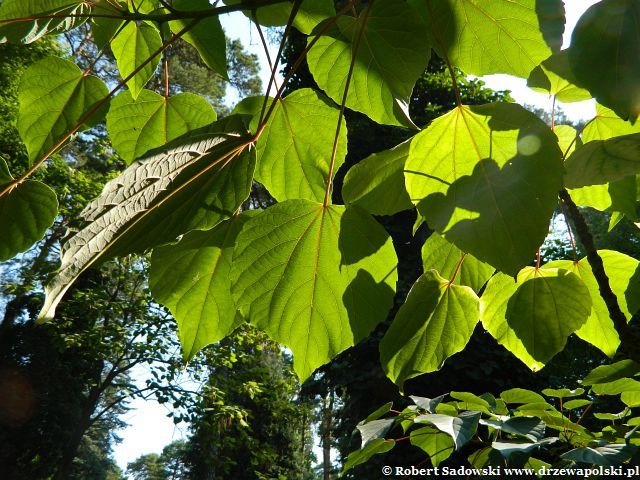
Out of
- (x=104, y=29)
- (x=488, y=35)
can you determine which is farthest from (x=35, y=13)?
(x=488, y=35)

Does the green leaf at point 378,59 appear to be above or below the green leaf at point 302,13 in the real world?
below

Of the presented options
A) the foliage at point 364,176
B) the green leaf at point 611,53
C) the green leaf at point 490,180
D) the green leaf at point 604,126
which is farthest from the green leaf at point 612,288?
the green leaf at point 611,53

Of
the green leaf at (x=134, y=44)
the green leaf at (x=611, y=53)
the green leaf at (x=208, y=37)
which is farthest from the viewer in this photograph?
the green leaf at (x=134, y=44)

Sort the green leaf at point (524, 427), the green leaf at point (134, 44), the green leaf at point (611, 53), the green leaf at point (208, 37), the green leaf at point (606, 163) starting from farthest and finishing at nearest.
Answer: the green leaf at point (524, 427), the green leaf at point (134, 44), the green leaf at point (208, 37), the green leaf at point (606, 163), the green leaf at point (611, 53)

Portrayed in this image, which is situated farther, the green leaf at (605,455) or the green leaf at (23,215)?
the green leaf at (605,455)

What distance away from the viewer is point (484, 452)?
32.1 inches

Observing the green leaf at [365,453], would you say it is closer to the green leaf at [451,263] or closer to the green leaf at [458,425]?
the green leaf at [458,425]

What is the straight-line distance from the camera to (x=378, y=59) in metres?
0.41

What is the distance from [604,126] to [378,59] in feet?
0.72

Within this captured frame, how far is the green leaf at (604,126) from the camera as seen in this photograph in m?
0.47

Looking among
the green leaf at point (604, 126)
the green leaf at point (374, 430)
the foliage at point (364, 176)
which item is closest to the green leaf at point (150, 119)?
the foliage at point (364, 176)

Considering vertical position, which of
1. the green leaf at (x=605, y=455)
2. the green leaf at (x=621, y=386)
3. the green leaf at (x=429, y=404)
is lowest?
the green leaf at (x=605, y=455)

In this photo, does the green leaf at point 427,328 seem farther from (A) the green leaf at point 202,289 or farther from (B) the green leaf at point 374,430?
(B) the green leaf at point 374,430

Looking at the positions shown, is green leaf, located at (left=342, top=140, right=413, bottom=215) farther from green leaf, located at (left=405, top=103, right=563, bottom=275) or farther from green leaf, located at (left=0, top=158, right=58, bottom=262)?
green leaf, located at (left=0, top=158, right=58, bottom=262)
